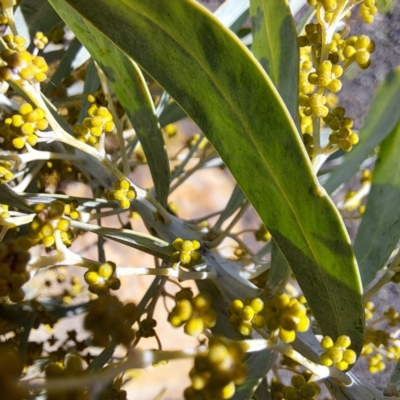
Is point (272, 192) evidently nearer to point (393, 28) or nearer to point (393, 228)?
point (393, 228)

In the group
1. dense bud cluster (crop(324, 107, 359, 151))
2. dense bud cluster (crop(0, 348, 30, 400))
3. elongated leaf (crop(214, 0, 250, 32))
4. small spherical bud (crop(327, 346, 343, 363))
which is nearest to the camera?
dense bud cluster (crop(0, 348, 30, 400))

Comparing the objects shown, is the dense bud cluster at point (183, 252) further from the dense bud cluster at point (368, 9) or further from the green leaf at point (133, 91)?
the dense bud cluster at point (368, 9)

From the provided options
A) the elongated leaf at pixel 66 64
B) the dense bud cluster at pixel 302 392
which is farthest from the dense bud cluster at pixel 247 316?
the elongated leaf at pixel 66 64

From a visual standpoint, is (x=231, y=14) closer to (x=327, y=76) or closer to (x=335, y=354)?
(x=327, y=76)

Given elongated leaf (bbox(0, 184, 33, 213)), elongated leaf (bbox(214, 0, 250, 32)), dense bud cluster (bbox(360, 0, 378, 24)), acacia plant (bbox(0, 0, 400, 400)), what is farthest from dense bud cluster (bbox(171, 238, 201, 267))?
elongated leaf (bbox(214, 0, 250, 32))

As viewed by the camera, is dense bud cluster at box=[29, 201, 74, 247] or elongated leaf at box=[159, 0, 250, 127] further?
elongated leaf at box=[159, 0, 250, 127]

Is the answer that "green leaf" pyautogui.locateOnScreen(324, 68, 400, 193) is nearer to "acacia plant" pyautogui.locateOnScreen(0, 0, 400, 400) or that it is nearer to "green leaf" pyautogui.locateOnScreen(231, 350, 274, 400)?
"acacia plant" pyautogui.locateOnScreen(0, 0, 400, 400)

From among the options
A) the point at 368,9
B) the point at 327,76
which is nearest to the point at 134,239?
the point at 327,76
